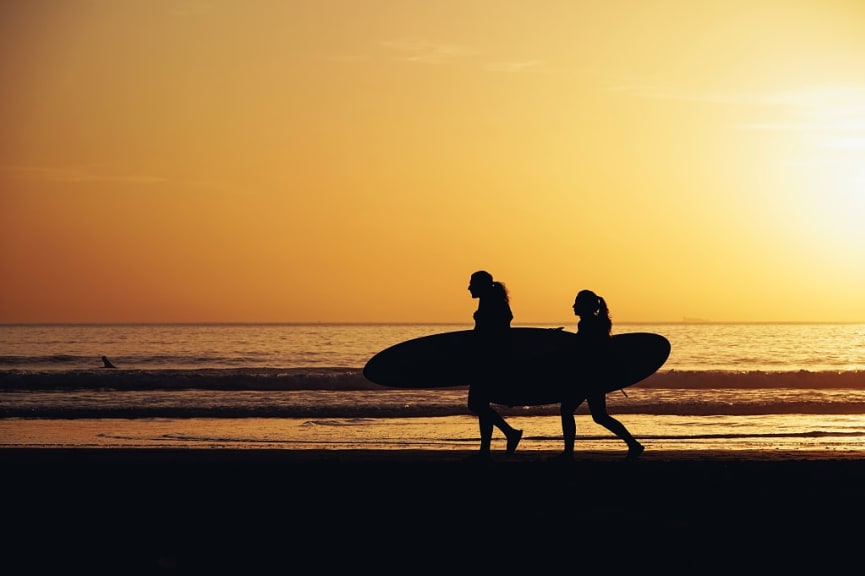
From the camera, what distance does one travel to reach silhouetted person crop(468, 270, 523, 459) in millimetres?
10195

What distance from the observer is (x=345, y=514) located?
741cm

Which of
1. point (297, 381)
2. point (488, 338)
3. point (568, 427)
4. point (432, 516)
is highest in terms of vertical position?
point (488, 338)

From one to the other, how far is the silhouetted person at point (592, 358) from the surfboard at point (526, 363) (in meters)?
0.92

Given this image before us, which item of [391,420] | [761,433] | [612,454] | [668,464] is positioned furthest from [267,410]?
[668,464]

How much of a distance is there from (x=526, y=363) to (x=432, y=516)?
5.22 metres

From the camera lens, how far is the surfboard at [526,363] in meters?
12.0

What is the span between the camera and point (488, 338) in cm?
1024

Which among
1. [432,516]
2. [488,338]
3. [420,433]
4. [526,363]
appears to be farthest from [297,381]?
[432,516]

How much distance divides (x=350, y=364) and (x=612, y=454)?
3311cm

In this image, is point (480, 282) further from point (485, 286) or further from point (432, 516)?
point (432, 516)

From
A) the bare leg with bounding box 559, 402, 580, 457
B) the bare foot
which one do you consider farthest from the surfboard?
the bare leg with bounding box 559, 402, 580, 457

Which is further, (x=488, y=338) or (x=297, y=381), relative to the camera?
(x=297, y=381)

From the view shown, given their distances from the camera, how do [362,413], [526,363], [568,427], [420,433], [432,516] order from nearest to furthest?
1. [432,516]
2. [568,427]
3. [526,363]
4. [420,433]
5. [362,413]

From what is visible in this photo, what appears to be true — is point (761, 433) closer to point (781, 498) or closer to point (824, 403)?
point (824, 403)
